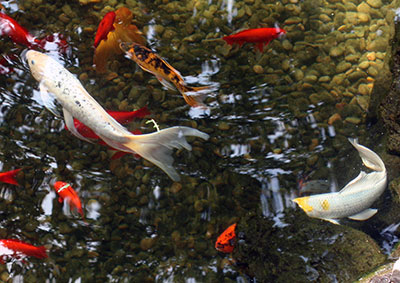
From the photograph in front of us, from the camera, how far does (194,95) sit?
12.8ft

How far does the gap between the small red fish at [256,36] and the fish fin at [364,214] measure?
198cm

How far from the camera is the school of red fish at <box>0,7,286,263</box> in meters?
3.38

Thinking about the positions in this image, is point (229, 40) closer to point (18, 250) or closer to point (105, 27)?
point (105, 27)

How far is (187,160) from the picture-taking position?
147 inches

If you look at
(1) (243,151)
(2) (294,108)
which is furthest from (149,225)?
(2) (294,108)

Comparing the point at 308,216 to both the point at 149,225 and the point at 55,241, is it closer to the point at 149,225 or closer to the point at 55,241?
the point at 149,225

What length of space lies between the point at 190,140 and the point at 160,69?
75cm

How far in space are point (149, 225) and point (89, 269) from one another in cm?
65

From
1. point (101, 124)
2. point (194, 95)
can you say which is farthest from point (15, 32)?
point (194, 95)

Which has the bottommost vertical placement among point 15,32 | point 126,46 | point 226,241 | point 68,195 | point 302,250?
point 302,250

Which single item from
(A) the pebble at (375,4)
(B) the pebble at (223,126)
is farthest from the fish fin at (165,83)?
(A) the pebble at (375,4)

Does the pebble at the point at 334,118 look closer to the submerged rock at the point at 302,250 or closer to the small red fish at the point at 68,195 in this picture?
the submerged rock at the point at 302,250

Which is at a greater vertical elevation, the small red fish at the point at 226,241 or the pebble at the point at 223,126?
the pebble at the point at 223,126

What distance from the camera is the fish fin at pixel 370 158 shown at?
11.2ft
